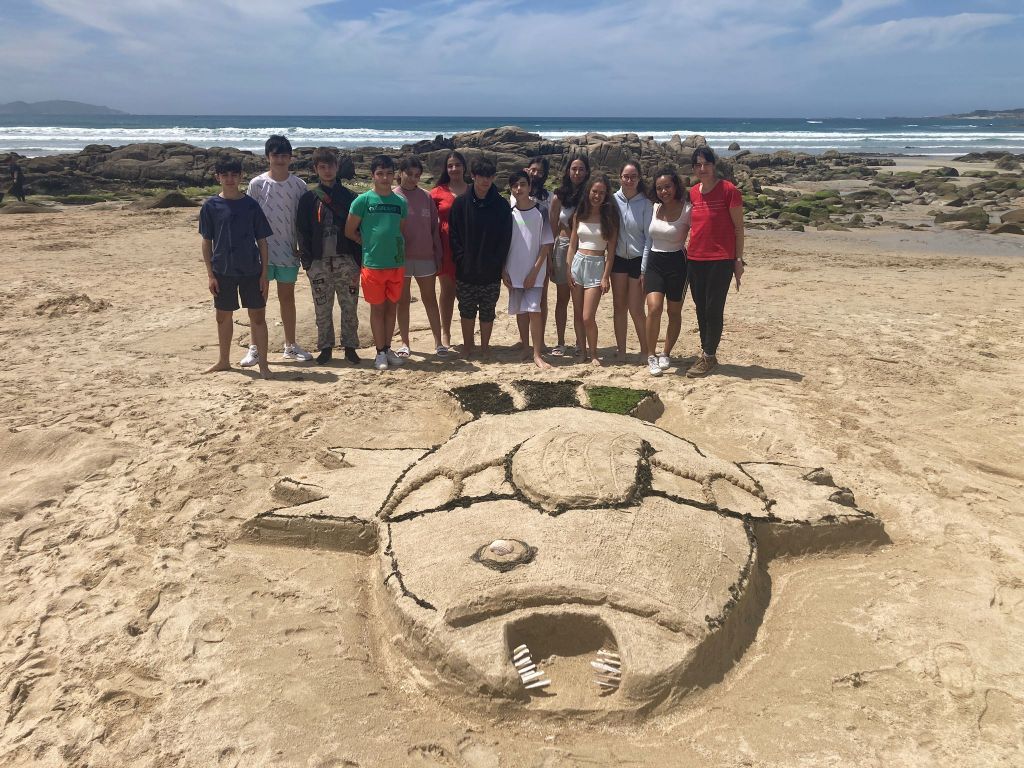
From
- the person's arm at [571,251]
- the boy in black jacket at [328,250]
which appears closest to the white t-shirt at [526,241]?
the person's arm at [571,251]

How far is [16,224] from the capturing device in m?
14.2

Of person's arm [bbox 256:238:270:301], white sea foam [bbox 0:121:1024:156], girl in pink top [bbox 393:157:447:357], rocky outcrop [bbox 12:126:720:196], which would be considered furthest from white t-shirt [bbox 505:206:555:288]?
white sea foam [bbox 0:121:1024:156]

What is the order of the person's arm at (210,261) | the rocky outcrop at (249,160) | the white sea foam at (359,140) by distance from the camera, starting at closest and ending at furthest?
the person's arm at (210,261) → the rocky outcrop at (249,160) → the white sea foam at (359,140)

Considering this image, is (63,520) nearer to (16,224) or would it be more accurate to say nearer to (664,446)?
(664,446)

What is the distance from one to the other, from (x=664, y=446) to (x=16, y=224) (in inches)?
593

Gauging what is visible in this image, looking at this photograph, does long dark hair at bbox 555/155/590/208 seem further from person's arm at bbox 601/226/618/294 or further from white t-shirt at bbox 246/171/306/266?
white t-shirt at bbox 246/171/306/266

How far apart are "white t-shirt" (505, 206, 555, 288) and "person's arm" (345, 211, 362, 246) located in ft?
4.35

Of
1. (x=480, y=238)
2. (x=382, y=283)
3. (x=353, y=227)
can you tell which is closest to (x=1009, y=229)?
(x=480, y=238)

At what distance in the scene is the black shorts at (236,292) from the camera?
601 cm

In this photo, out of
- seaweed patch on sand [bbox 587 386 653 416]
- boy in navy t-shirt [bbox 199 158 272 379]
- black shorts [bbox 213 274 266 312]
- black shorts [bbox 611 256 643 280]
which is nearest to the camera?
seaweed patch on sand [bbox 587 386 653 416]

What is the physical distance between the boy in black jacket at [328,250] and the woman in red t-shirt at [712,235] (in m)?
2.96

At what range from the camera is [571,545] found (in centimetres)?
316

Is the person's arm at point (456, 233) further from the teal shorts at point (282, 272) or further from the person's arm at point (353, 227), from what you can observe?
the teal shorts at point (282, 272)

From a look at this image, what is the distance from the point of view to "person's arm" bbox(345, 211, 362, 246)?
6.18m
